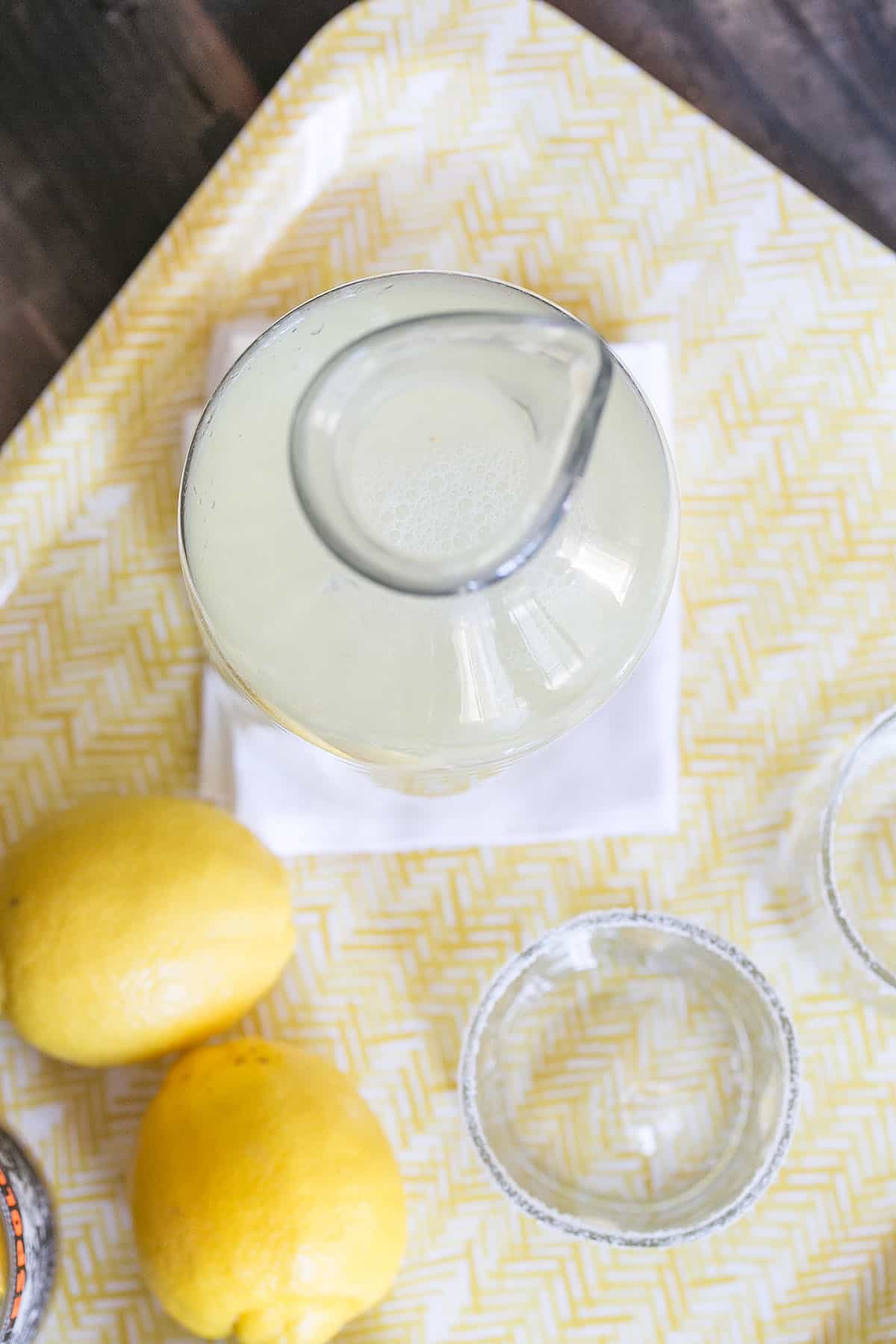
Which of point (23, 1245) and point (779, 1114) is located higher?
point (23, 1245)

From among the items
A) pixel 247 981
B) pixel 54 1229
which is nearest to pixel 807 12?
pixel 247 981

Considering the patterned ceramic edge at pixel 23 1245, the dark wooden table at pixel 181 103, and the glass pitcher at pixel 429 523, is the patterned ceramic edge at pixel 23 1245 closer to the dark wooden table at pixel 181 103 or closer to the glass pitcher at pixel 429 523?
the glass pitcher at pixel 429 523

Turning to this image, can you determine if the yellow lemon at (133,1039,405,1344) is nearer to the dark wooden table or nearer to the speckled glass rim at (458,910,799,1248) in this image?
the speckled glass rim at (458,910,799,1248)

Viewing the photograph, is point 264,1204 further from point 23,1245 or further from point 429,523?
point 429,523

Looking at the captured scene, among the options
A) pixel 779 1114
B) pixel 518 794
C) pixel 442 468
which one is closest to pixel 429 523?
pixel 442 468

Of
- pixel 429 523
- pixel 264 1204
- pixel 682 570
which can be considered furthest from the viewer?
pixel 682 570

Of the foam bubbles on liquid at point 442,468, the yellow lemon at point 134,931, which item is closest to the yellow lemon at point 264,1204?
the yellow lemon at point 134,931

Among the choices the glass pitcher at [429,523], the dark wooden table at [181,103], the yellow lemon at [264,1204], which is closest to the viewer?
the glass pitcher at [429,523]

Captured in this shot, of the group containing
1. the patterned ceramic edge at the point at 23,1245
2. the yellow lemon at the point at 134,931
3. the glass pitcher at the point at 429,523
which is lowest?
the patterned ceramic edge at the point at 23,1245
